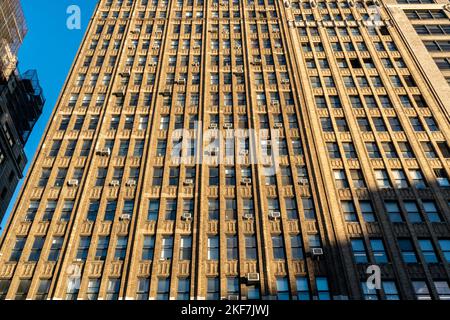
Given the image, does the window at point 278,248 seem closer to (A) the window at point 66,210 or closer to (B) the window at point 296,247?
(B) the window at point 296,247

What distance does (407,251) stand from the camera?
29766 millimetres

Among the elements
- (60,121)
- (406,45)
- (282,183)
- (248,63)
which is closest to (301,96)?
(248,63)

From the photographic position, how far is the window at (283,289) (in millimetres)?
27547

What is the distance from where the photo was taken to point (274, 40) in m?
50.6

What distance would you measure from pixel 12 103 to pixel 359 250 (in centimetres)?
5102

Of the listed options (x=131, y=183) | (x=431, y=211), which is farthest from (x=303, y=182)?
(x=131, y=183)

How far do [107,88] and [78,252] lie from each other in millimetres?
20073

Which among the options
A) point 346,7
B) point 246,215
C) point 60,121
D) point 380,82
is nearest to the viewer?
point 246,215

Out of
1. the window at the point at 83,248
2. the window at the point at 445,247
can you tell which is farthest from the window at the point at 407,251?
the window at the point at 83,248

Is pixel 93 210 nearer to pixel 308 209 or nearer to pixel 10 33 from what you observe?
pixel 308 209

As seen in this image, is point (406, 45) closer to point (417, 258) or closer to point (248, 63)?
point (248, 63)

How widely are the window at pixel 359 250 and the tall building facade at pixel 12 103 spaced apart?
44.7 meters

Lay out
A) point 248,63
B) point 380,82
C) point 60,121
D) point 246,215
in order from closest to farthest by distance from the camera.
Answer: point 246,215 < point 60,121 < point 380,82 < point 248,63

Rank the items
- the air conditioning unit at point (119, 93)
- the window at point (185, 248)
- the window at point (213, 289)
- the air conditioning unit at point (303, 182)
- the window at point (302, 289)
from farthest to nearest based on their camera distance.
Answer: the air conditioning unit at point (119, 93) → the air conditioning unit at point (303, 182) → the window at point (185, 248) → the window at point (213, 289) → the window at point (302, 289)
